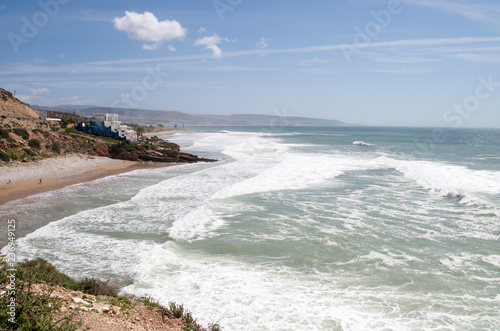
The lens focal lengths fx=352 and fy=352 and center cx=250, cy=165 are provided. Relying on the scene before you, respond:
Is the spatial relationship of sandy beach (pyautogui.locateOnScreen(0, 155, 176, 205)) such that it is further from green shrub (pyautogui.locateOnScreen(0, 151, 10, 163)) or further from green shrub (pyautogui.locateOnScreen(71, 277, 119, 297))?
green shrub (pyautogui.locateOnScreen(71, 277, 119, 297))

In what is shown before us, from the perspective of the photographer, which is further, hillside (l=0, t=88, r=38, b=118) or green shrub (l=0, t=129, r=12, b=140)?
hillside (l=0, t=88, r=38, b=118)

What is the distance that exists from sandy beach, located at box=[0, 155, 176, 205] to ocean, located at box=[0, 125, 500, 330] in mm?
1931

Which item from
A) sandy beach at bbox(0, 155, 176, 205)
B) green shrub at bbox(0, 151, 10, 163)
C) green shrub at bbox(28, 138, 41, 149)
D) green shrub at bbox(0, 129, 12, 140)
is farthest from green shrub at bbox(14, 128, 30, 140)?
green shrub at bbox(0, 151, 10, 163)

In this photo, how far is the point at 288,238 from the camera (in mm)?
11070

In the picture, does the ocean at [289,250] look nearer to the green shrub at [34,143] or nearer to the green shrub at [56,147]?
the green shrub at [34,143]

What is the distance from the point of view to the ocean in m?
7.00

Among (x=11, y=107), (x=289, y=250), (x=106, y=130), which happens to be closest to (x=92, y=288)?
(x=289, y=250)

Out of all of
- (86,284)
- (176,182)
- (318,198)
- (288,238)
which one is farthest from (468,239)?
(176,182)

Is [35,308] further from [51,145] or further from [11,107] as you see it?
[11,107]

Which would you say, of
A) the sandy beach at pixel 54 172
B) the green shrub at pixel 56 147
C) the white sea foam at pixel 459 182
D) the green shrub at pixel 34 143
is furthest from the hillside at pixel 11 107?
the white sea foam at pixel 459 182

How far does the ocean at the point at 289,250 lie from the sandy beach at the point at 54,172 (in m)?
1.93

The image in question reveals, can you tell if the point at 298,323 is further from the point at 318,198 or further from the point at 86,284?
the point at 318,198

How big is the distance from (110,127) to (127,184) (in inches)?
1039

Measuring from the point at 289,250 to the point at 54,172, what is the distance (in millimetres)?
20817
